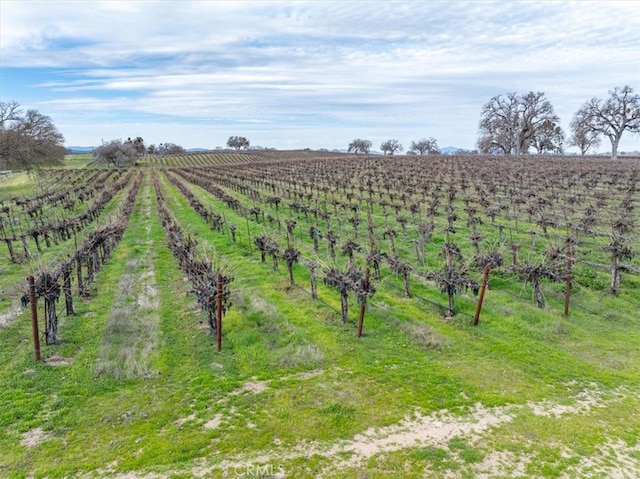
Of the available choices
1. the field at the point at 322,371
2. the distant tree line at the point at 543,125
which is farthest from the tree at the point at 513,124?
the field at the point at 322,371

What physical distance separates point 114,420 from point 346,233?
664 inches

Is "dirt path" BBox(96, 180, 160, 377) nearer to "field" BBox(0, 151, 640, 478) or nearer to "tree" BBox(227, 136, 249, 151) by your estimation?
"field" BBox(0, 151, 640, 478)

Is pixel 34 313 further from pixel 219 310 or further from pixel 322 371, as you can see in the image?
pixel 322 371

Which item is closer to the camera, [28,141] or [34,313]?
[34,313]

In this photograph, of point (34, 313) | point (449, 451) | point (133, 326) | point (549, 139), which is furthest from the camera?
point (549, 139)

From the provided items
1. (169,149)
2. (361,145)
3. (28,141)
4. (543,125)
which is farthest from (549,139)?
(169,149)

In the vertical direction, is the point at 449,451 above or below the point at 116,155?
below

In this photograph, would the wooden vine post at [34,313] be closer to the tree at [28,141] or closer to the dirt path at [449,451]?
the dirt path at [449,451]

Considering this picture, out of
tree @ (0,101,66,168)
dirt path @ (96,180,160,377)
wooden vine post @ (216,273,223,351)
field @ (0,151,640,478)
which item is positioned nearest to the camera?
field @ (0,151,640,478)
